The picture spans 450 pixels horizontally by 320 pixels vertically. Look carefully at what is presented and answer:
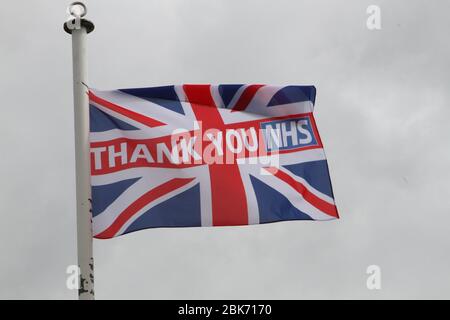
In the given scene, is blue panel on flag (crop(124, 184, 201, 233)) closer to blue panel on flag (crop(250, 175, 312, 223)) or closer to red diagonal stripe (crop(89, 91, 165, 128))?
blue panel on flag (crop(250, 175, 312, 223))

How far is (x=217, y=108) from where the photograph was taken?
1384cm

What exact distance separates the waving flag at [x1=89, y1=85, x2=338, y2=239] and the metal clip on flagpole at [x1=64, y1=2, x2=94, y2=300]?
0.48 metres

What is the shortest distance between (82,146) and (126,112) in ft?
4.45

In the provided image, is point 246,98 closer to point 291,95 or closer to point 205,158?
point 291,95

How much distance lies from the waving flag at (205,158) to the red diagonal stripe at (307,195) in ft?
0.06

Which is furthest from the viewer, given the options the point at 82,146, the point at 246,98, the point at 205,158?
the point at 246,98

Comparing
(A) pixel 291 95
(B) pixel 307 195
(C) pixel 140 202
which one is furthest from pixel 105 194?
(A) pixel 291 95

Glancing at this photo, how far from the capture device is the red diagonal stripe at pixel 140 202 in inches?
487

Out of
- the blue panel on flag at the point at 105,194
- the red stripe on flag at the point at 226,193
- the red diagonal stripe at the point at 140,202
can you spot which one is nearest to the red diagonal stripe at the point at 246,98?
the red stripe on flag at the point at 226,193

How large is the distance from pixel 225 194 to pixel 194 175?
24.8 inches

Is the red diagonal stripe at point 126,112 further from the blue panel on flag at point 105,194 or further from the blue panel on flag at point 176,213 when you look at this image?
the blue panel on flag at point 176,213

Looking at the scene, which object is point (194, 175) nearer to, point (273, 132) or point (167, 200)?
point (167, 200)

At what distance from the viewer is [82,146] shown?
12.1 meters

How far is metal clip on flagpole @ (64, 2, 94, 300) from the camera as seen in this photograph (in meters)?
11.5
